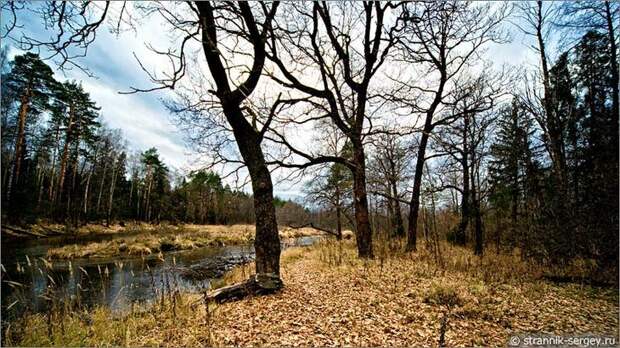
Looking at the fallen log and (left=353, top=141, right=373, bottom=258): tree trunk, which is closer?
the fallen log

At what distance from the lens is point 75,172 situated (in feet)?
78.1

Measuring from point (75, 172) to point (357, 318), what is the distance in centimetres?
2791

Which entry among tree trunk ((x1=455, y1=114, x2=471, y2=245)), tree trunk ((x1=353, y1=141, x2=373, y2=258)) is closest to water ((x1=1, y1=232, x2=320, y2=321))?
tree trunk ((x1=353, y1=141, x2=373, y2=258))

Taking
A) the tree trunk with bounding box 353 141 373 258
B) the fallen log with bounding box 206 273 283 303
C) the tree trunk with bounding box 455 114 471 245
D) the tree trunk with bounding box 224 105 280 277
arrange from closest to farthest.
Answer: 1. the fallen log with bounding box 206 273 283 303
2. the tree trunk with bounding box 224 105 280 277
3. the tree trunk with bounding box 353 141 373 258
4. the tree trunk with bounding box 455 114 471 245

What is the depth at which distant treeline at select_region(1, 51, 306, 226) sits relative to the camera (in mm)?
8570

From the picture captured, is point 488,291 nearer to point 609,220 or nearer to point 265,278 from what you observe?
point 609,220

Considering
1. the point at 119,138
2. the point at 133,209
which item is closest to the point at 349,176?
the point at 119,138

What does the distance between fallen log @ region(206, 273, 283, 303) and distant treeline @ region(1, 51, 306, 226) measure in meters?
2.93

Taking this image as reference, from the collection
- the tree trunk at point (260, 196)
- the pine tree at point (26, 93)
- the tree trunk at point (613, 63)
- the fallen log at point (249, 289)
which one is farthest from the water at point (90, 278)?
the tree trunk at point (613, 63)

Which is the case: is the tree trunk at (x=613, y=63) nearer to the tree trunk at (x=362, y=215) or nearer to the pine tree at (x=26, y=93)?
the tree trunk at (x=362, y=215)

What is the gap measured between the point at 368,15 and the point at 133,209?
3688cm

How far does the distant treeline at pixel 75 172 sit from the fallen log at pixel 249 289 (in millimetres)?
2930

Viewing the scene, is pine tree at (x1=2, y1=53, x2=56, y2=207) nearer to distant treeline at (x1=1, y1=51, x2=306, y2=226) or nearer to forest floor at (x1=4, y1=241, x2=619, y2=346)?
distant treeline at (x1=1, y1=51, x2=306, y2=226)

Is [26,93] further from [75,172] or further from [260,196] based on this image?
[75,172]
